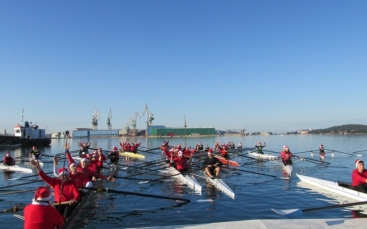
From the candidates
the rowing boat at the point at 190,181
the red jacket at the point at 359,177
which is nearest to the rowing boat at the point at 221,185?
the rowing boat at the point at 190,181

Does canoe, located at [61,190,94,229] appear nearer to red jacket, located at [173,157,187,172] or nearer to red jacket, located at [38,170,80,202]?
Result: red jacket, located at [38,170,80,202]

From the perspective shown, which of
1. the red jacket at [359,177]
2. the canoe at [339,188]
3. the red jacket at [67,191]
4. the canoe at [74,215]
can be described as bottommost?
the canoe at [339,188]

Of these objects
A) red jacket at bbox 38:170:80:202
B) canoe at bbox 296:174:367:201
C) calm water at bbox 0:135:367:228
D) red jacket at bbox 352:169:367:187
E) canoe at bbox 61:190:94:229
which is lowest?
calm water at bbox 0:135:367:228

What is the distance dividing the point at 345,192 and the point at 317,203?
1.47 meters

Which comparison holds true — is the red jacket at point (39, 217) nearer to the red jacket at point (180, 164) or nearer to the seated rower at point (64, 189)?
the seated rower at point (64, 189)

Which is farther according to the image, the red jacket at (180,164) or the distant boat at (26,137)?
the distant boat at (26,137)

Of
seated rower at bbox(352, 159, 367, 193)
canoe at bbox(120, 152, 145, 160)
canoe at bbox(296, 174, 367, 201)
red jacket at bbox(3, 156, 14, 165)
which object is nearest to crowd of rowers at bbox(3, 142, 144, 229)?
seated rower at bbox(352, 159, 367, 193)

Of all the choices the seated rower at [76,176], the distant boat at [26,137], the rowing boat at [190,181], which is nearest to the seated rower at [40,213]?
the seated rower at [76,176]

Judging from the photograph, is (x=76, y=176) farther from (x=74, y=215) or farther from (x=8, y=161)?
(x=8, y=161)

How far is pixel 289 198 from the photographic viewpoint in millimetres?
13852

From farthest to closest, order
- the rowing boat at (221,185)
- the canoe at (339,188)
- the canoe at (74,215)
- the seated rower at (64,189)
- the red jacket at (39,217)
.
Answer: the rowing boat at (221,185), the canoe at (339,188), the seated rower at (64,189), the canoe at (74,215), the red jacket at (39,217)

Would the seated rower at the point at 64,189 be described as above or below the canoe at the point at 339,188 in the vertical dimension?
above

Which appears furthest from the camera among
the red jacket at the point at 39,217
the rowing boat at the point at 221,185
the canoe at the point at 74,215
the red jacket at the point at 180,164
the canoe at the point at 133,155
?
the canoe at the point at 133,155

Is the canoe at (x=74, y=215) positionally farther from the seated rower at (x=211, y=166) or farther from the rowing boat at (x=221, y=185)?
the seated rower at (x=211, y=166)
